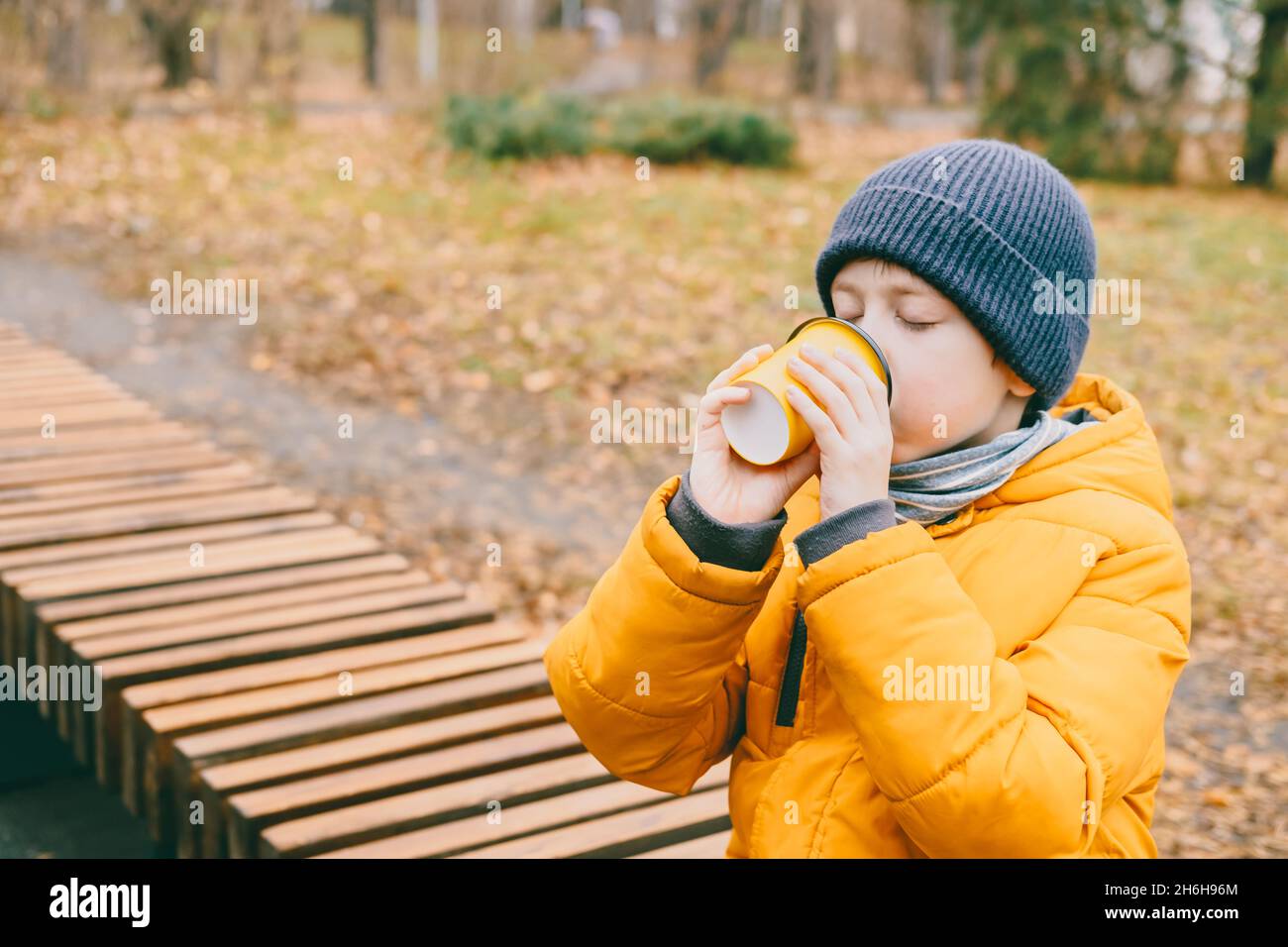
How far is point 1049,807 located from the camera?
5.46ft

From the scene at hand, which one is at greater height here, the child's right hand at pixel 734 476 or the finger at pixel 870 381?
the finger at pixel 870 381

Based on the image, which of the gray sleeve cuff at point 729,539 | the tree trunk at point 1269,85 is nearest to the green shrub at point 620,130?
the tree trunk at point 1269,85

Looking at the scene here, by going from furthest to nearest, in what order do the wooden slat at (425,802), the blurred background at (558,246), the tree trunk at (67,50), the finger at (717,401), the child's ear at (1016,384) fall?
1. the tree trunk at (67,50)
2. the blurred background at (558,246)
3. the wooden slat at (425,802)
4. the child's ear at (1016,384)
5. the finger at (717,401)

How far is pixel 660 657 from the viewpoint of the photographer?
1.87m

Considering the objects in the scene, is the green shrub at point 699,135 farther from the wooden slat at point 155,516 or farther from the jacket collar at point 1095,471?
the jacket collar at point 1095,471

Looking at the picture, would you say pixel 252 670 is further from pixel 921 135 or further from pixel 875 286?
pixel 921 135

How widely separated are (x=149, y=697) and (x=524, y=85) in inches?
563

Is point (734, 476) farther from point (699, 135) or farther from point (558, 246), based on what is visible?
point (699, 135)

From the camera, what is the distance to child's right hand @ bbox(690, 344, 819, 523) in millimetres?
1813

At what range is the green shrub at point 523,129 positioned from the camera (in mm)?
13656

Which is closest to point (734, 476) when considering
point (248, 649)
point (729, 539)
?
point (729, 539)

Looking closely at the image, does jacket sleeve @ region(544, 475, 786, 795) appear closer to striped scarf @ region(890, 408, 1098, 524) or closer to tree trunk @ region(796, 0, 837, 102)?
striped scarf @ region(890, 408, 1098, 524)

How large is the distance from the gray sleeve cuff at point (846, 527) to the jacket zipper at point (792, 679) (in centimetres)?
25

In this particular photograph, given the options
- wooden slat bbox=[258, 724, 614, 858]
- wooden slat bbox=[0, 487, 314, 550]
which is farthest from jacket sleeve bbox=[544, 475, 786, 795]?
wooden slat bbox=[0, 487, 314, 550]
